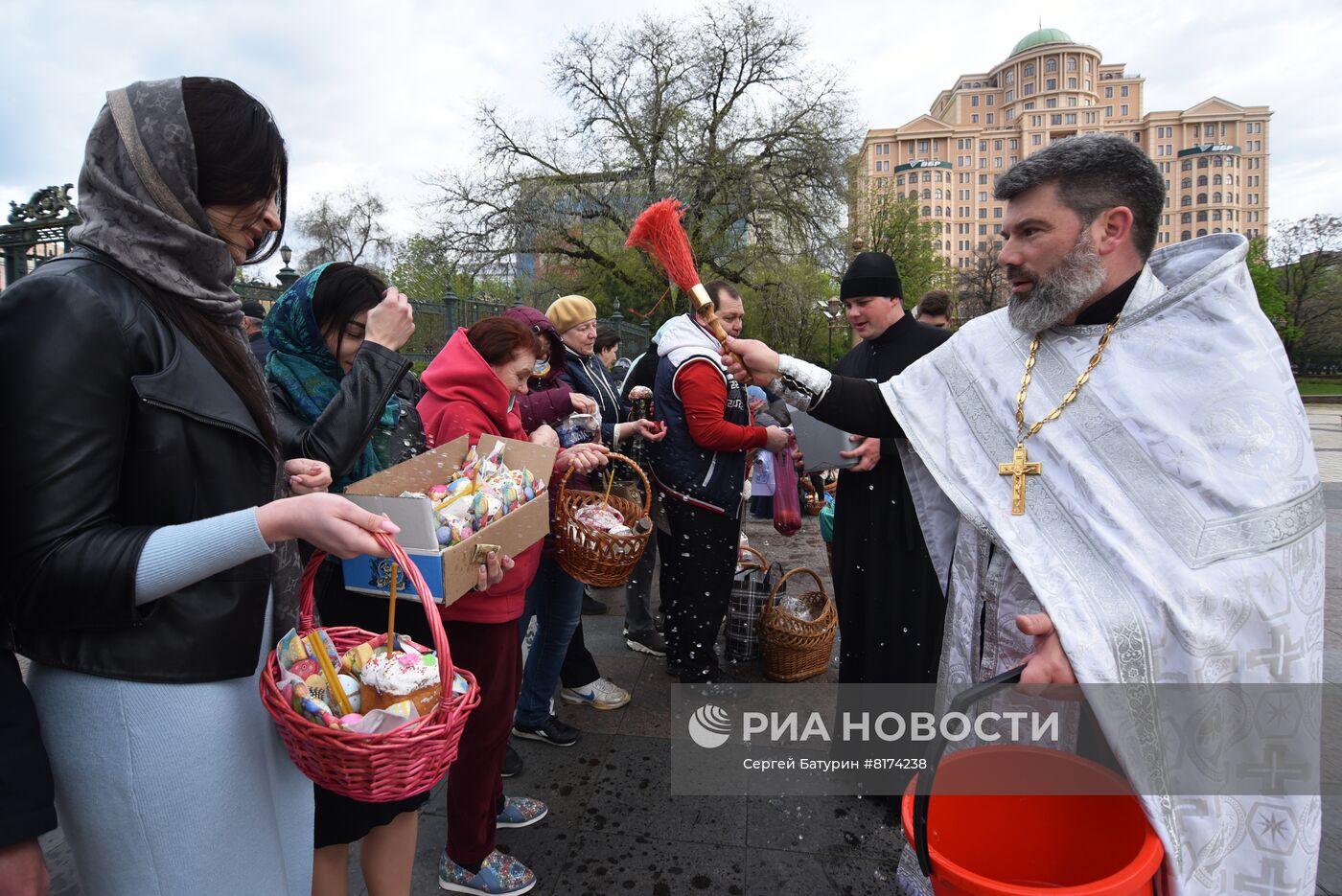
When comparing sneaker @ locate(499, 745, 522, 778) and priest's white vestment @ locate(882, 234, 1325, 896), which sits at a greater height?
priest's white vestment @ locate(882, 234, 1325, 896)

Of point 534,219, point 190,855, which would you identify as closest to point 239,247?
point 190,855

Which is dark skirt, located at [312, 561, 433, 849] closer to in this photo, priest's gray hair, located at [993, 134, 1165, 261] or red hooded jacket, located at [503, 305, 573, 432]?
red hooded jacket, located at [503, 305, 573, 432]

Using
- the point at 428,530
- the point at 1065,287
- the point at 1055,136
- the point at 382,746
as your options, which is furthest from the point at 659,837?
the point at 1055,136

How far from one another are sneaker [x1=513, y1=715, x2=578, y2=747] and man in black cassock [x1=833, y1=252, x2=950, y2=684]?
1319mm

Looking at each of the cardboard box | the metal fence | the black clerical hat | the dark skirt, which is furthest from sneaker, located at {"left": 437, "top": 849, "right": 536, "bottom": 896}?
the metal fence

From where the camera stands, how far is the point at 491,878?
92.7 inches

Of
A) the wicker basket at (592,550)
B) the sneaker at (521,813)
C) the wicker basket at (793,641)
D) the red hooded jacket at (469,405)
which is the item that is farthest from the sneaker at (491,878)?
the wicker basket at (793,641)

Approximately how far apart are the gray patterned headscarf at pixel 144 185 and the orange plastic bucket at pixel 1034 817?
72.2 inches

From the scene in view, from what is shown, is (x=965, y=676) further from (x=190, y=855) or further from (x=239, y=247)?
(x=239, y=247)

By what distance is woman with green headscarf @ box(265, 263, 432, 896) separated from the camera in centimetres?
176

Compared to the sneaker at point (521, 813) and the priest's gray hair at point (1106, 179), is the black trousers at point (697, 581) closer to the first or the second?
the sneaker at point (521, 813)

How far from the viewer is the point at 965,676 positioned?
208 cm

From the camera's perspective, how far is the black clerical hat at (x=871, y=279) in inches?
125

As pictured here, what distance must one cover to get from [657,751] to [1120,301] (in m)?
2.63
